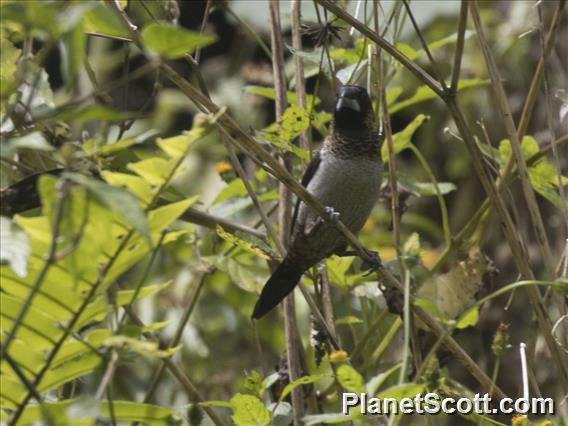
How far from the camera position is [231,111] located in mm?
5199

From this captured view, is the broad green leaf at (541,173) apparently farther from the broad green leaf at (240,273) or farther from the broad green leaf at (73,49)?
the broad green leaf at (73,49)

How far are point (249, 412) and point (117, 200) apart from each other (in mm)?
872

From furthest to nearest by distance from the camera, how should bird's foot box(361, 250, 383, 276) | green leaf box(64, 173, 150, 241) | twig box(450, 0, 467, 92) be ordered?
bird's foot box(361, 250, 383, 276)
twig box(450, 0, 467, 92)
green leaf box(64, 173, 150, 241)

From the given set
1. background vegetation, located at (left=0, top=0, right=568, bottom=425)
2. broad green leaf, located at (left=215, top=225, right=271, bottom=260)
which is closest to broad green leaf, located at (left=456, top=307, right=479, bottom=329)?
background vegetation, located at (left=0, top=0, right=568, bottom=425)

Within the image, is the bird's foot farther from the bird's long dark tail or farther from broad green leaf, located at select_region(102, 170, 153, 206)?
broad green leaf, located at select_region(102, 170, 153, 206)

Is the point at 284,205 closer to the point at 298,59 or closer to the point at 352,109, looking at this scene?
the point at 298,59

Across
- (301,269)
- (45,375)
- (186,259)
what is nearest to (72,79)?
(45,375)

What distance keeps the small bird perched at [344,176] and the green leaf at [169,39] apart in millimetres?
1798

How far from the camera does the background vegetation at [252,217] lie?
1.38 meters

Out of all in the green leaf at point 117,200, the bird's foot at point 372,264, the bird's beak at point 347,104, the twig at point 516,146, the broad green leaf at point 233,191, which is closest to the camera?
the green leaf at point 117,200

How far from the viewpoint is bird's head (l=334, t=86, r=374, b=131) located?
9.87ft

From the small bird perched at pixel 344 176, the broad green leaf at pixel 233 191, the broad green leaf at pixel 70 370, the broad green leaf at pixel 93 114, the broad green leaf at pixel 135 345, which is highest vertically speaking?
the small bird perched at pixel 344 176

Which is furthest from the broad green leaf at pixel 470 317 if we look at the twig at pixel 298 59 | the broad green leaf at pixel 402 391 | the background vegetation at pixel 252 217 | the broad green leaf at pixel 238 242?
the twig at pixel 298 59

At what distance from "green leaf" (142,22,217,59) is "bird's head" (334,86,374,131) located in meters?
1.75
